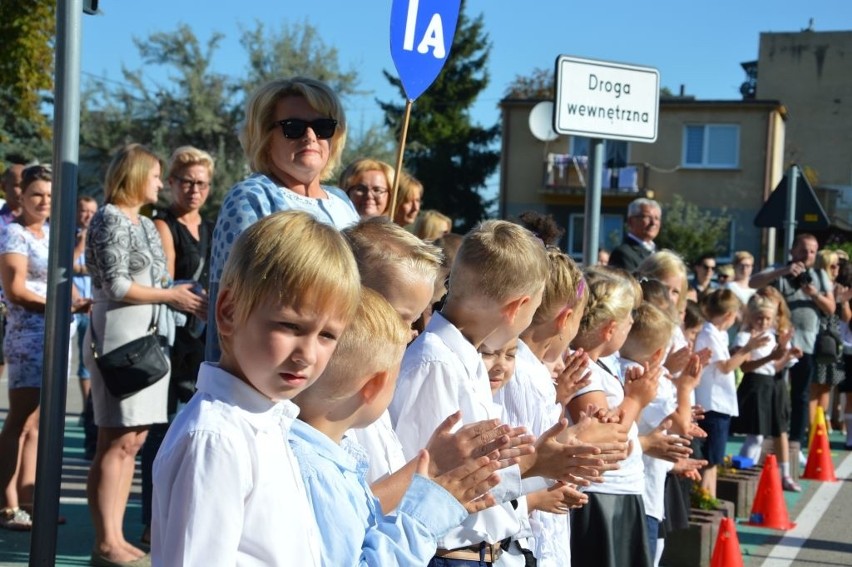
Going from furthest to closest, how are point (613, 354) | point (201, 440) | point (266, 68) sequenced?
point (266, 68) → point (613, 354) → point (201, 440)

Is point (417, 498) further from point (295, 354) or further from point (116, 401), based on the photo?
point (116, 401)

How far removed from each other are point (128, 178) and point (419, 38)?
1.61 m

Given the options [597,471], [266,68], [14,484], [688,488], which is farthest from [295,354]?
[266,68]

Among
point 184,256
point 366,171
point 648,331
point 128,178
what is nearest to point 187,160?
point 184,256

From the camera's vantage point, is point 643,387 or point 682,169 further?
point 682,169

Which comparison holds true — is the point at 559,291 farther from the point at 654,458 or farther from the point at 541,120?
the point at 541,120

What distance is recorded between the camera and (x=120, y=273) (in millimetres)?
5359

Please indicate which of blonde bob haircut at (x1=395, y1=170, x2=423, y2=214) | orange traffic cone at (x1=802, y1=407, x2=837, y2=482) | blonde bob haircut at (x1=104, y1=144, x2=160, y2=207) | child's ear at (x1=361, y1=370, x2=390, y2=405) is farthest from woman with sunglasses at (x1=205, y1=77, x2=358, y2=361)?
orange traffic cone at (x1=802, y1=407, x2=837, y2=482)

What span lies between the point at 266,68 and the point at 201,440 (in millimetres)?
39937

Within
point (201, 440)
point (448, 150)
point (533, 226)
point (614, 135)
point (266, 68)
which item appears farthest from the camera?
point (448, 150)

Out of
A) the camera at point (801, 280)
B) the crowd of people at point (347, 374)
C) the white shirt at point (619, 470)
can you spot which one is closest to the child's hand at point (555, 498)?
the crowd of people at point (347, 374)

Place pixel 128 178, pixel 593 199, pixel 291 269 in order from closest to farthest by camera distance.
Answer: pixel 291 269 → pixel 128 178 → pixel 593 199

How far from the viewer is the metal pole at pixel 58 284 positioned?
11.5ft

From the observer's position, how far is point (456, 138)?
176 ft
